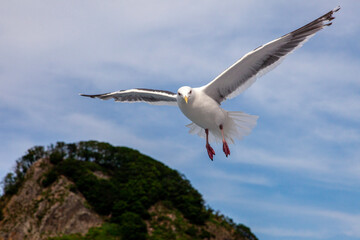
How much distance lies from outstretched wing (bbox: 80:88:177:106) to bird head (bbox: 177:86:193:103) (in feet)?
6.09

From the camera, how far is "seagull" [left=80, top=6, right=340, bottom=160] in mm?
10523

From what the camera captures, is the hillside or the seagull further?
the hillside

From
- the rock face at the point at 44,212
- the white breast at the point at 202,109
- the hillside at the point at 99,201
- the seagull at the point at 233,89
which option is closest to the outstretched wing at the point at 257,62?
the seagull at the point at 233,89

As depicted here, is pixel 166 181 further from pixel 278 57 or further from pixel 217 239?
pixel 278 57

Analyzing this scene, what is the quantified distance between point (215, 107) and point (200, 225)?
29.3 metres

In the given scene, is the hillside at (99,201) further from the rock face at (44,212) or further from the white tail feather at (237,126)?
the white tail feather at (237,126)

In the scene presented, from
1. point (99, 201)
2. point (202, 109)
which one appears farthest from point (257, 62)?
point (99, 201)

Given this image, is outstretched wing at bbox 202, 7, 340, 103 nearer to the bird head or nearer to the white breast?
the white breast

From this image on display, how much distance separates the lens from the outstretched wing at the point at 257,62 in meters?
10.4

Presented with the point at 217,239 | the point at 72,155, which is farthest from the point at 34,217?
the point at 217,239

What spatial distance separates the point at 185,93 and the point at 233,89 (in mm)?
1775

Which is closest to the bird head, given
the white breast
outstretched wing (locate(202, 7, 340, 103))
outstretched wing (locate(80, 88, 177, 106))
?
the white breast

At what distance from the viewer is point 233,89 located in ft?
38.4

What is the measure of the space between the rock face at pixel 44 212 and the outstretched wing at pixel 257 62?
27.2 meters
